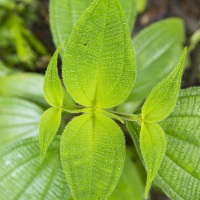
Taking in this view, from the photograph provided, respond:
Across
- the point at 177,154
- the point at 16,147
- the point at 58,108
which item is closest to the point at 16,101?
the point at 16,147

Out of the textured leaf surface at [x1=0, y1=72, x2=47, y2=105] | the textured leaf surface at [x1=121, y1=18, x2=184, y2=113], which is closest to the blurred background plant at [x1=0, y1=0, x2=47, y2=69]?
the textured leaf surface at [x1=0, y1=72, x2=47, y2=105]

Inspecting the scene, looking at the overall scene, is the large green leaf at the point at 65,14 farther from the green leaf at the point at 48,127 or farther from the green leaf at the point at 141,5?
the green leaf at the point at 141,5

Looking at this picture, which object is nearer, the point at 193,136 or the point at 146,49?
the point at 193,136

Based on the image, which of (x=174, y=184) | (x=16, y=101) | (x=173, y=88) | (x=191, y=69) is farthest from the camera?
(x=191, y=69)

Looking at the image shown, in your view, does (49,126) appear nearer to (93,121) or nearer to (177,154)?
(93,121)

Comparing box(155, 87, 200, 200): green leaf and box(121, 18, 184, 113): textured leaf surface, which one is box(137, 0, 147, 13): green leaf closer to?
box(121, 18, 184, 113): textured leaf surface
